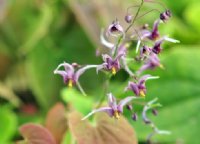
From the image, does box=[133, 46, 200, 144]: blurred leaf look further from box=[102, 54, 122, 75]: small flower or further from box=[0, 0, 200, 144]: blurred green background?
box=[102, 54, 122, 75]: small flower

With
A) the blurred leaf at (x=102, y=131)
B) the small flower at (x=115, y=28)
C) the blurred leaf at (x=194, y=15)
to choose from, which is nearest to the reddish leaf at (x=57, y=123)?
the blurred leaf at (x=102, y=131)

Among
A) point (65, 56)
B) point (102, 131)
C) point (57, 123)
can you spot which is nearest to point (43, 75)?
point (65, 56)

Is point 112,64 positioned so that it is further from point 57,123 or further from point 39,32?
point 39,32

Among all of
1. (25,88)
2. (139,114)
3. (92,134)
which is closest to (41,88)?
(25,88)

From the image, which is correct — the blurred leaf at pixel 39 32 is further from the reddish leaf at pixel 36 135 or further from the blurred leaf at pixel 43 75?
the reddish leaf at pixel 36 135

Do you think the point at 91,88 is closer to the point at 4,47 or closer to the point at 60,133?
the point at 4,47
